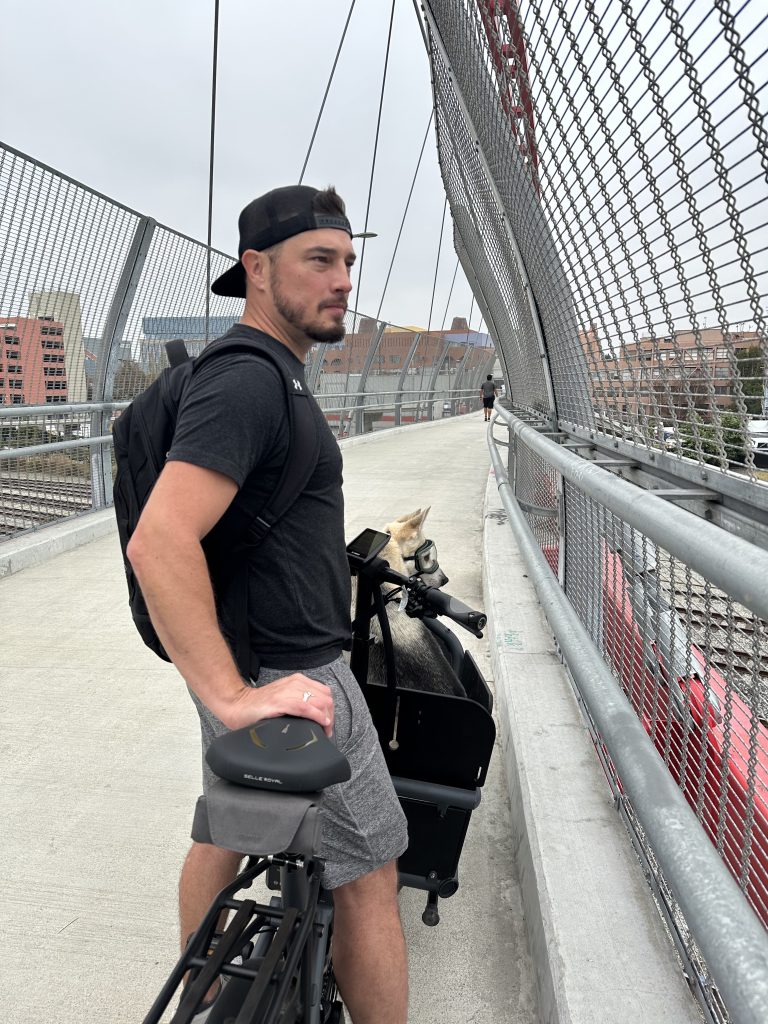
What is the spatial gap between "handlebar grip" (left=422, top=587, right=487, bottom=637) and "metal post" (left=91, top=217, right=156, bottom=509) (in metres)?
6.04

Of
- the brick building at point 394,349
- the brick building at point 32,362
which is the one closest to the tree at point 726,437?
the brick building at point 32,362

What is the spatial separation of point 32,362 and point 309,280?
5256 millimetres

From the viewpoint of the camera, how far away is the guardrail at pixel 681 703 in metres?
0.96

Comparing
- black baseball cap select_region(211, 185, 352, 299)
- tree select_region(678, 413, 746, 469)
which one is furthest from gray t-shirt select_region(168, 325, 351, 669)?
tree select_region(678, 413, 746, 469)

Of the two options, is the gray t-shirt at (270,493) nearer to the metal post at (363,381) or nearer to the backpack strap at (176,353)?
the backpack strap at (176,353)

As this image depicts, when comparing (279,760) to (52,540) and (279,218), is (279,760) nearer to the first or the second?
(279,218)

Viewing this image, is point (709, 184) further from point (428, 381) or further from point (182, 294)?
point (428, 381)

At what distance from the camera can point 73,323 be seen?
262 inches

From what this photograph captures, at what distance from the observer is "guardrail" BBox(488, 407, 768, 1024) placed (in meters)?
0.96

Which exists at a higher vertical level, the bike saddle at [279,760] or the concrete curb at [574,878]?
the bike saddle at [279,760]

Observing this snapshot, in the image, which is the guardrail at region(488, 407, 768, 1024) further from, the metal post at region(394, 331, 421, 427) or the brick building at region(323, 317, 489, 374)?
the metal post at region(394, 331, 421, 427)

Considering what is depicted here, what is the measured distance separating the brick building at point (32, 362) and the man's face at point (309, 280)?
16.1 feet

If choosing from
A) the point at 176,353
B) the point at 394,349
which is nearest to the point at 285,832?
the point at 176,353

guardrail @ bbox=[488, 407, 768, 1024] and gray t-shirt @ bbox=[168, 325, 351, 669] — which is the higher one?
gray t-shirt @ bbox=[168, 325, 351, 669]
